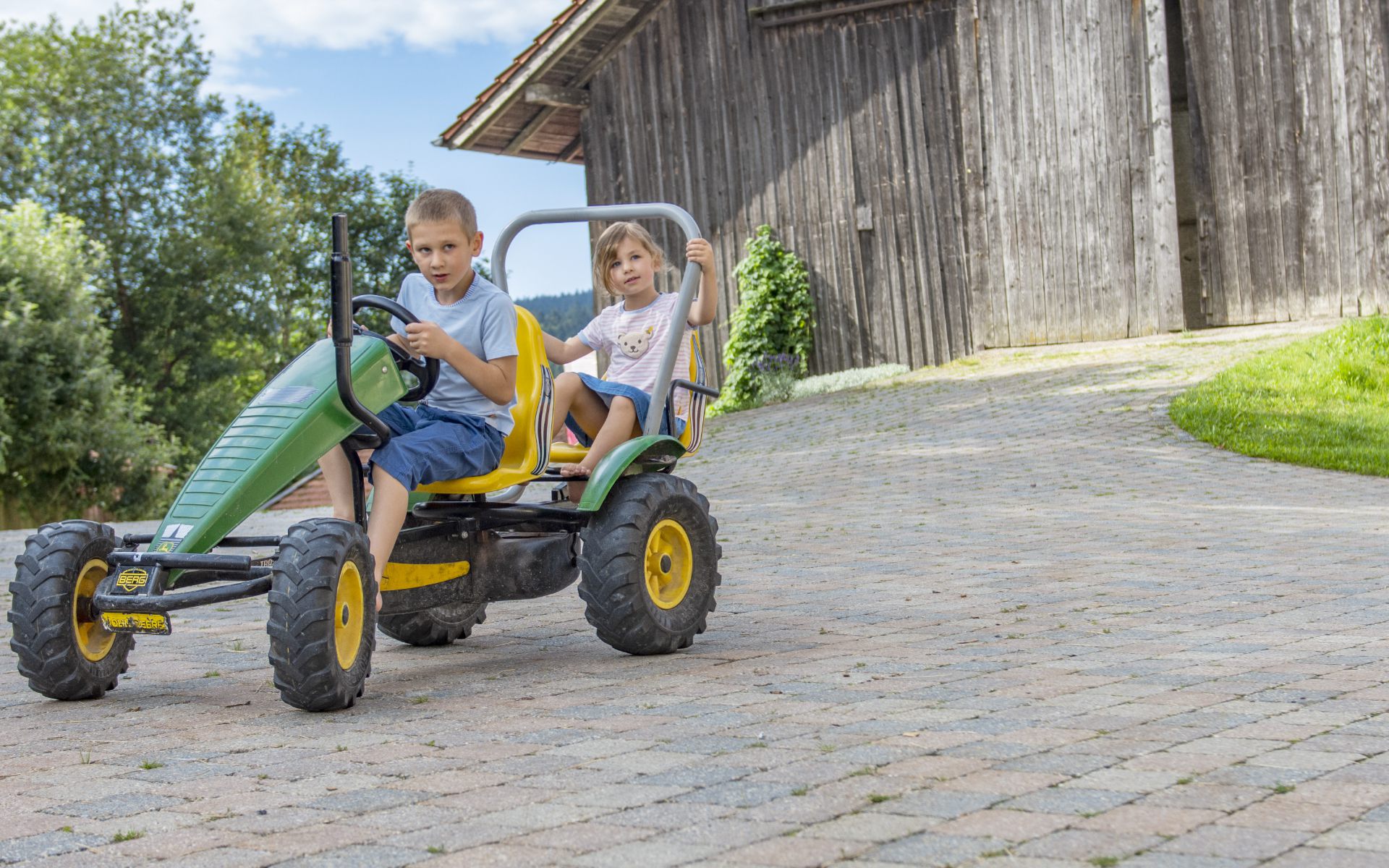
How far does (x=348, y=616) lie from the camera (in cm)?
387

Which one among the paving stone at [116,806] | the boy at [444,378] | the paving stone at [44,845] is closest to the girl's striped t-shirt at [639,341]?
the boy at [444,378]

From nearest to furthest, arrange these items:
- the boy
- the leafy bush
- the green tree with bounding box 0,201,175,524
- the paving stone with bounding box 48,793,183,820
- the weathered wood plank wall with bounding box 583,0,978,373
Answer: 1. the paving stone with bounding box 48,793,183,820
2. the boy
3. the weathered wood plank wall with bounding box 583,0,978,373
4. the leafy bush
5. the green tree with bounding box 0,201,175,524

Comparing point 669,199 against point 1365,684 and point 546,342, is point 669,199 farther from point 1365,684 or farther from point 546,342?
point 1365,684

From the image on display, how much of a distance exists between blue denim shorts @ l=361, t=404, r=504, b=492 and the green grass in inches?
290

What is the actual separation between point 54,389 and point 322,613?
77.6 feet

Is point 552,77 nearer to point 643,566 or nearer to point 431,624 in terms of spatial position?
point 431,624

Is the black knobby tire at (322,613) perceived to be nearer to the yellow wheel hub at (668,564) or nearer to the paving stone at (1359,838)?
the yellow wheel hub at (668,564)

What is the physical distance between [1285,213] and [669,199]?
721cm

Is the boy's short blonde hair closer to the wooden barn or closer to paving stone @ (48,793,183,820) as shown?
paving stone @ (48,793,183,820)

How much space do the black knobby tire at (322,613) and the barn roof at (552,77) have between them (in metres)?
14.5

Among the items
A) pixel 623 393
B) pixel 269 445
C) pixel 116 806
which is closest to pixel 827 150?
pixel 623 393

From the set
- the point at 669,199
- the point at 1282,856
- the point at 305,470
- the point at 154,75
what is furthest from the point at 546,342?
the point at 154,75

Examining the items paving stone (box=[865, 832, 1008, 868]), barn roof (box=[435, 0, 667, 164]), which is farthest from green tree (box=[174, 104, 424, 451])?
paving stone (box=[865, 832, 1008, 868])

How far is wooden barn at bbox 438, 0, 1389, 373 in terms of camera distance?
49.6 ft
